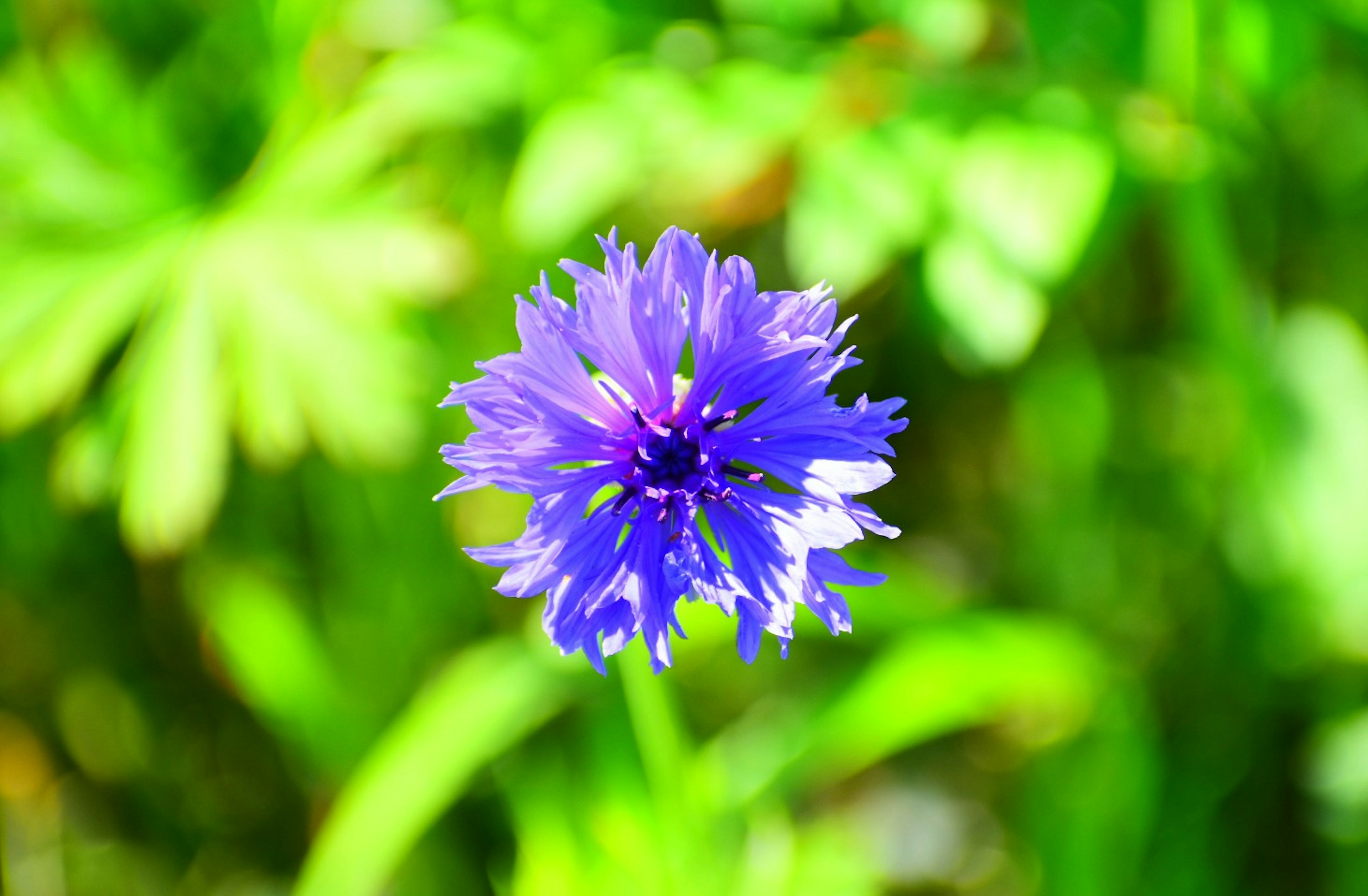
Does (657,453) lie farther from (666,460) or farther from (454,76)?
(454,76)

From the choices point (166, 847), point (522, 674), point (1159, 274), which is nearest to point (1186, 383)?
point (1159, 274)

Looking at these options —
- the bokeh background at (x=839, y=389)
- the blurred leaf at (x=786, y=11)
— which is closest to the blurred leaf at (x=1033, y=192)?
the bokeh background at (x=839, y=389)

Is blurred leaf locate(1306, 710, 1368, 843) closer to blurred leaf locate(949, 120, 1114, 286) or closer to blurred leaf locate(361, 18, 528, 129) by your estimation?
blurred leaf locate(949, 120, 1114, 286)

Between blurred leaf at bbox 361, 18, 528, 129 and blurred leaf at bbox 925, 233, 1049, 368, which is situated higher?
blurred leaf at bbox 361, 18, 528, 129

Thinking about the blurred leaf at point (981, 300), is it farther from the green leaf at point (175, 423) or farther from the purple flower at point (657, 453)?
the green leaf at point (175, 423)

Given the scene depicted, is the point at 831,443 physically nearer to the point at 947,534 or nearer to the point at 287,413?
the point at 287,413

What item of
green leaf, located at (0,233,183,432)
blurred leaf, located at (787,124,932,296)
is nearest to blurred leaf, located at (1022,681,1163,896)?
blurred leaf, located at (787,124,932,296)

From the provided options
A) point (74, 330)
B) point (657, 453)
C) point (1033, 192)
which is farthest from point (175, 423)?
point (1033, 192)
